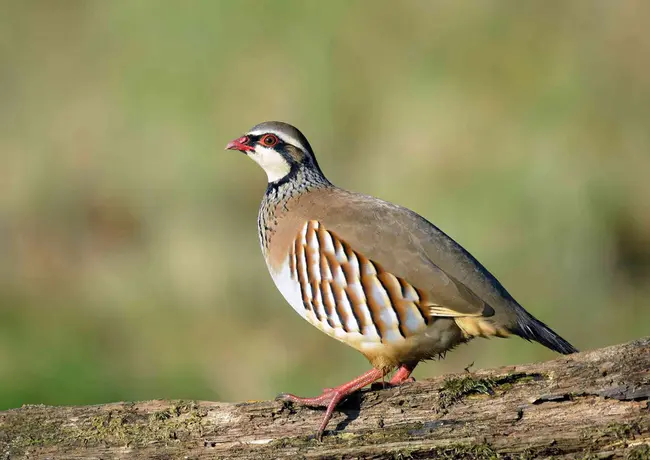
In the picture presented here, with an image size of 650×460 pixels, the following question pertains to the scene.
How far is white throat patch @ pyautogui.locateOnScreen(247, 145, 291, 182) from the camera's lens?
20.2 feet

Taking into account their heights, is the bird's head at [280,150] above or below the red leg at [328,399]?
above

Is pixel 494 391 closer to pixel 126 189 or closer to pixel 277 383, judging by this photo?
pixel 277 383

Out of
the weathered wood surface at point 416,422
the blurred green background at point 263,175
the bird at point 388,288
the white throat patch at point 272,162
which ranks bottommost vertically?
the weathered wood surface at point 416,422

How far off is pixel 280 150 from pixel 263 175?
435 centimetres

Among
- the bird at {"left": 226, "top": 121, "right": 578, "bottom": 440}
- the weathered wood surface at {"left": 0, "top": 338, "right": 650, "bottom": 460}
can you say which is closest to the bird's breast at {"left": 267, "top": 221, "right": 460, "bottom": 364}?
the bird at {"left": 226, "top": 121, "right": 578, "bottom": 440}

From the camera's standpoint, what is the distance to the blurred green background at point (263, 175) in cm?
938

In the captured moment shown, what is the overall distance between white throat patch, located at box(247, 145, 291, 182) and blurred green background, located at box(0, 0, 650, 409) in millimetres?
3393

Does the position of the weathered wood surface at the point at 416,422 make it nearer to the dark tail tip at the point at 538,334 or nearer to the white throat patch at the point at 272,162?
the dark tail tip at the point at 538,334

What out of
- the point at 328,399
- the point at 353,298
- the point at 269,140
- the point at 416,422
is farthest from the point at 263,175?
the point at 416,422

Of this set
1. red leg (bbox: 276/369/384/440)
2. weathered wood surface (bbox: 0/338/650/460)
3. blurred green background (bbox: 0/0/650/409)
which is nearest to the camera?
weathered wood surface (bbox: 0/338/650/460)

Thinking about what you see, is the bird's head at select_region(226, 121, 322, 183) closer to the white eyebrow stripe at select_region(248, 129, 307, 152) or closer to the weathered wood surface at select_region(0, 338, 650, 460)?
the white eyebrow stripe at select_region(248, 129, 307, 152)

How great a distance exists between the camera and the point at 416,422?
4422 mm

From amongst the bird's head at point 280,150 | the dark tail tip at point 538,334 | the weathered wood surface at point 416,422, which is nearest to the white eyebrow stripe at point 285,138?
the bird's head at point 280,150

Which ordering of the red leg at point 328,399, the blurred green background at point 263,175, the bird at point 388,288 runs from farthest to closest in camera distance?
the blurred green background at point 263,175
the bird at point 388,288
the red leg at point 328,399
